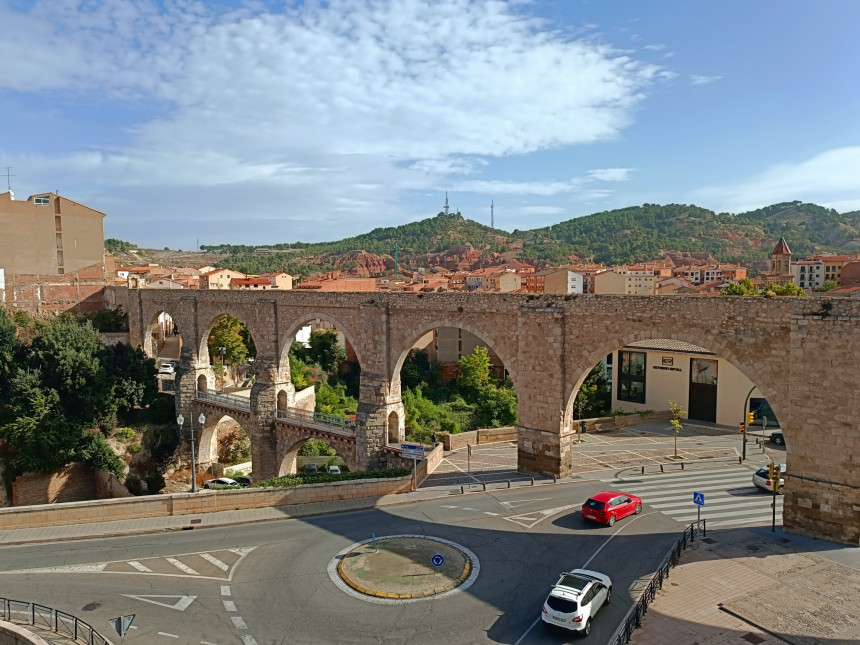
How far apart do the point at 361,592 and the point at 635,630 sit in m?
5.85

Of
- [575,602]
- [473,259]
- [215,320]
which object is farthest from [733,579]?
[473,259]

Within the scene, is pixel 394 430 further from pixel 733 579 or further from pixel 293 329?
pixel 733 579

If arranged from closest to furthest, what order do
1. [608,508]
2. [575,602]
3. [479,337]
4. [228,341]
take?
1. [575,602]
2. [608,508]
3. [479,337]
4. [228,341]

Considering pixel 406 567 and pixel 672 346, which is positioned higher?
pixel 672 346

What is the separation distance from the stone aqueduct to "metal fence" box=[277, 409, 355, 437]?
84cm

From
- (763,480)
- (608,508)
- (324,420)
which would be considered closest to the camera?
(608,508)

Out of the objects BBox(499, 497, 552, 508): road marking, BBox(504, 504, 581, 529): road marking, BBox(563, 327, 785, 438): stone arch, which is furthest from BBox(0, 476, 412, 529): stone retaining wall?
BBox(563, 327, 785, 438): stone arch

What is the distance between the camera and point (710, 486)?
19.9 m

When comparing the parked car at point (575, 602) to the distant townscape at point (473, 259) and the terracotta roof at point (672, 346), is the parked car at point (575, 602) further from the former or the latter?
the terracotta roof at point (672, 346)

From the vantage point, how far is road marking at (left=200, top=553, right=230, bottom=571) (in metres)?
14.2

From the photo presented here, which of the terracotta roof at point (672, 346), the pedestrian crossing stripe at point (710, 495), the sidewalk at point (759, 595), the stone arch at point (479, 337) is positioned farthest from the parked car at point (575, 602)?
the terracotta roof at point (672, 346)

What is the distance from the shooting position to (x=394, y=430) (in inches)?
1020

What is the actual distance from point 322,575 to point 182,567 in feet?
12.1

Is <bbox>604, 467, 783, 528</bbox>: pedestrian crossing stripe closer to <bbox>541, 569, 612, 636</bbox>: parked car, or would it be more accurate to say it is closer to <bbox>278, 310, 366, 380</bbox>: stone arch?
<bbox>541, 569, 612, 636</bbox>: parked car
